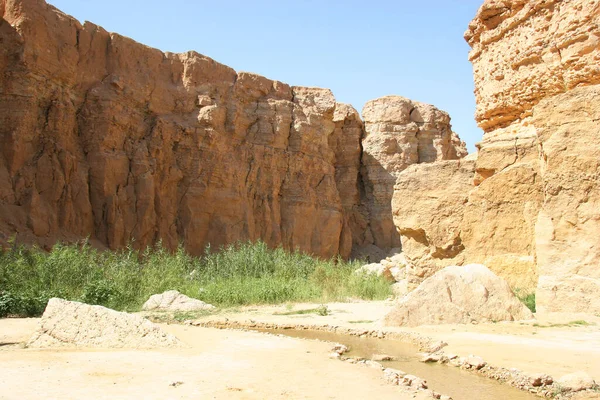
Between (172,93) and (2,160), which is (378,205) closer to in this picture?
(172,93)

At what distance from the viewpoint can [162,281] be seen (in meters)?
12.1

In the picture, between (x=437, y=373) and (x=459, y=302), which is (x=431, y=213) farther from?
(x=437, y=373)

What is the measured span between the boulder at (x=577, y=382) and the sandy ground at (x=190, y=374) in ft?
3.88

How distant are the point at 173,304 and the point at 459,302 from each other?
5.11 m

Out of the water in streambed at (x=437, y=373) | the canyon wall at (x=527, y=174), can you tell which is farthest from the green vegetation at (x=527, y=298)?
the water in streambed at (x=437, y=373)

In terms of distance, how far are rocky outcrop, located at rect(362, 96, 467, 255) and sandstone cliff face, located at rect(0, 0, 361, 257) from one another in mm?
2098

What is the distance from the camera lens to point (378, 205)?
31000 millimetres

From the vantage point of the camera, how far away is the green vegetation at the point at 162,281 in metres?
9.43

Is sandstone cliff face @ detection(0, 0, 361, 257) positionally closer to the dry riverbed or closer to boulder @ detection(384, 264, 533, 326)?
the dry riverbed

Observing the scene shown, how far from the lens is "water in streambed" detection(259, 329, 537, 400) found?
4.34 metres

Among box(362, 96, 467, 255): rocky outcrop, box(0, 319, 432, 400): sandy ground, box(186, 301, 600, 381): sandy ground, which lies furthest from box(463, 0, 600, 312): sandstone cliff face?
box(362, 96, 467, 255): rocky outcrop

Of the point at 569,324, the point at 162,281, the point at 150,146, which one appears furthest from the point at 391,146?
the point at 569,324

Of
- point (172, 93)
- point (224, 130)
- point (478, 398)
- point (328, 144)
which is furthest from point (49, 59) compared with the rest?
point (478, 398)

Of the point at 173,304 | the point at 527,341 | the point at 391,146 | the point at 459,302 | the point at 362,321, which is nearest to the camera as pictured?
the point at 527,341
